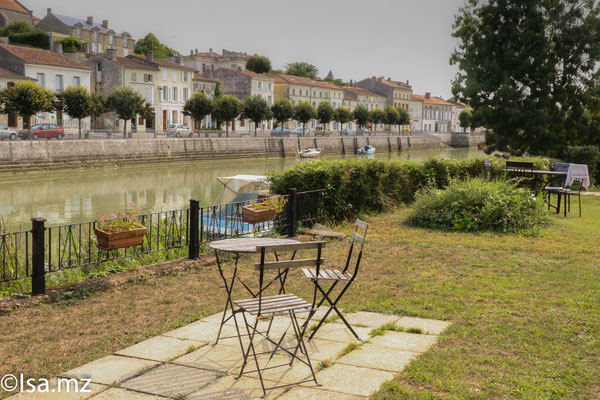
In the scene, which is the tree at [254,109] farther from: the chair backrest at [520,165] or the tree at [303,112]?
the chair backrest at [520,165]

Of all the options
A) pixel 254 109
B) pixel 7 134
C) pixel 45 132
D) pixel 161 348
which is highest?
pixel 254 109

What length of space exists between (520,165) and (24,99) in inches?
1366

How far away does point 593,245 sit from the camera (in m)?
10.2

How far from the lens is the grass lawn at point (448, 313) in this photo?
426 cm

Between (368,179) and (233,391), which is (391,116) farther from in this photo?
(233,391)

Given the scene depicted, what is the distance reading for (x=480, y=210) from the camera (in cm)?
1220

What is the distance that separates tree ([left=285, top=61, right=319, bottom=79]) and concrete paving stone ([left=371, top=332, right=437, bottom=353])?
11459cm

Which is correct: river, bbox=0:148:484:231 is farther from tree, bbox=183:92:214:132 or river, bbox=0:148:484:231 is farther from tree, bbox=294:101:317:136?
tree, bbox=294:101:317:136

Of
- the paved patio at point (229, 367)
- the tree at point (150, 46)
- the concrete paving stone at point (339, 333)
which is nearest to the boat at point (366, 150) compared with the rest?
the tree at point (150, 46)

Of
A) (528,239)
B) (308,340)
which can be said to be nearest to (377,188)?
(528,239)

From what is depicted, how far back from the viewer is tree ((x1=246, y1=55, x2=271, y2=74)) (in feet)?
336

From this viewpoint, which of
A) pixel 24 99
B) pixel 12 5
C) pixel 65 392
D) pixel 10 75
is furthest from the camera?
pixel 12 5

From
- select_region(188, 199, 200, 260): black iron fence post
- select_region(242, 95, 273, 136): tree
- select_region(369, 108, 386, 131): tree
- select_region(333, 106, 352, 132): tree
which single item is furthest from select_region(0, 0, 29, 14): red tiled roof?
select_region(188, 199, 200, 260): black iron fence post

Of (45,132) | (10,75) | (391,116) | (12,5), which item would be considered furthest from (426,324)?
(12,5)
